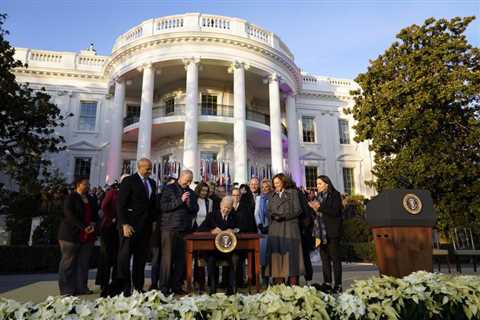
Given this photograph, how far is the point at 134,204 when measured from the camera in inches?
196

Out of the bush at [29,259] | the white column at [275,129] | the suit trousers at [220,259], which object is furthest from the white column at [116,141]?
the suit trousers at [220,259]

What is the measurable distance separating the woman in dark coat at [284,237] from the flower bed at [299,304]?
1.83 m

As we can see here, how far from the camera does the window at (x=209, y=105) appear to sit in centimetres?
2161

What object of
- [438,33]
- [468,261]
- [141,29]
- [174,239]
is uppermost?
[141,29]

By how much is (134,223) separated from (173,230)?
0.58 m

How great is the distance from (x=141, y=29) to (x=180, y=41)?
114 inches

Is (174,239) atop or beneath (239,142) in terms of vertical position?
beneath

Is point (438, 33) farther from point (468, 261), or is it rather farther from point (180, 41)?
point (180, 41)

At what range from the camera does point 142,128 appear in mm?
18188

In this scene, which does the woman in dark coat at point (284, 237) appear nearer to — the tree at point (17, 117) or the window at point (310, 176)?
the tree at point (17, 117)

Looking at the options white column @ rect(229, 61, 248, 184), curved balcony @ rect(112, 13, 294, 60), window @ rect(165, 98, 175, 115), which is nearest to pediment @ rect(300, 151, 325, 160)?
white column @ rect(229, 61, 248, 184)

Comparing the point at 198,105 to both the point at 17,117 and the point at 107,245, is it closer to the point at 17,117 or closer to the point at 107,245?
the point at 17,117

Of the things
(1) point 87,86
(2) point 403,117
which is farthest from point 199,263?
(1) point 87,86

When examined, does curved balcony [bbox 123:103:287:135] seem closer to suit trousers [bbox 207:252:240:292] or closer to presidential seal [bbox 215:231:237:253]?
suit trousers [bbox 207:252:240:292]
